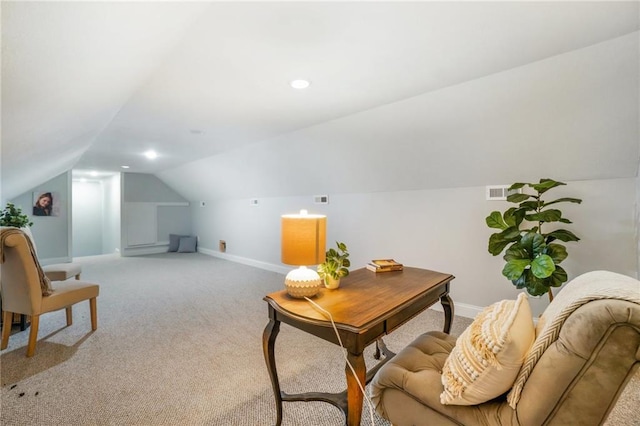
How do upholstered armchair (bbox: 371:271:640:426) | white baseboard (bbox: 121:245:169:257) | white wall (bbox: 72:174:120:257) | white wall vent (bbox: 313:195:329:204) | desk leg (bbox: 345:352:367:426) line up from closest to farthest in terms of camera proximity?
upholstered armchair (bbox: 371:271:640:426) < desk leg (bbox: 345:352:367:426) < white wall vent (bbox: 313:195:329:204) < white baseboard (bbox: 121:245:169:257) < white wall (bbox: 72:174:120:257)

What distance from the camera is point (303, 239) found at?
1.49 meters

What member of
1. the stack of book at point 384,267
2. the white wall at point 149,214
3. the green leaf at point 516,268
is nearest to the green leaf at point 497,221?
the green leaf at point 516,268

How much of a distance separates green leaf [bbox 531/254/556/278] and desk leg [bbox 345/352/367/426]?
176 cm

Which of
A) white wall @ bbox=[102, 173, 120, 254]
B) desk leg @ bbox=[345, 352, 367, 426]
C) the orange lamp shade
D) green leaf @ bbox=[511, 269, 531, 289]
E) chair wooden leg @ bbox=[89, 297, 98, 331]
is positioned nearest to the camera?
desk leg @ bbox=[345, 352, 367, 426]

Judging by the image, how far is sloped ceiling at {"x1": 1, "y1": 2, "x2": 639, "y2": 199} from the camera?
1.37 metres

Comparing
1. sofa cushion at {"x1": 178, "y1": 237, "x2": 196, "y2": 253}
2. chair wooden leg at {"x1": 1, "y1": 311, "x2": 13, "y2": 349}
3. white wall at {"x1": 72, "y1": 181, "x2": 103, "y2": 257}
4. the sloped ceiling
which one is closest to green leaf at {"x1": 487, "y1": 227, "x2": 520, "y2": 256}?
the sloped ceiling

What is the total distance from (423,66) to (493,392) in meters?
2.01

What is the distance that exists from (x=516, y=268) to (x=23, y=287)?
4.03 meters

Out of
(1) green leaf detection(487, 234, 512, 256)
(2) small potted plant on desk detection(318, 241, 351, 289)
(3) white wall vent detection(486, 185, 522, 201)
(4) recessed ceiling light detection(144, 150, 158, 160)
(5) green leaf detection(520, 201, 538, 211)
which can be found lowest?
(2) small potted plant on desk detection(318, 241, 351, 289)

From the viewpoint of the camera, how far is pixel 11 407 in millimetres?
1727

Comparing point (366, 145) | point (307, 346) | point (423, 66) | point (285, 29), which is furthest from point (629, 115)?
point (307, 346)

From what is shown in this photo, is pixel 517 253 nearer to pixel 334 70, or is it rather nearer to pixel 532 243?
pixel 532 243

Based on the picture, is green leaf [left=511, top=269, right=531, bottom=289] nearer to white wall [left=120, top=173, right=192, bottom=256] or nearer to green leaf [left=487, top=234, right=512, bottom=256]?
green leaf [left=487, top=234, right=512, bottom=256]

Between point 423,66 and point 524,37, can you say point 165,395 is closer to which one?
point 423,66
